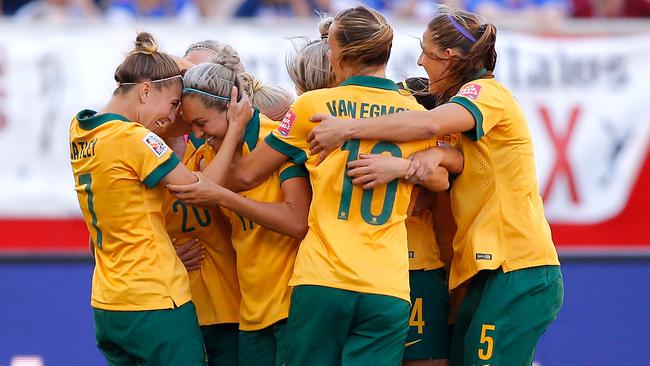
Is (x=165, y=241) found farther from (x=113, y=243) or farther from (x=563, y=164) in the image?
(x=563, y=164)

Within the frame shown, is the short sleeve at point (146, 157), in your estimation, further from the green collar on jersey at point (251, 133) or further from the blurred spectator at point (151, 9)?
the blurred spectator at point (151, 9)

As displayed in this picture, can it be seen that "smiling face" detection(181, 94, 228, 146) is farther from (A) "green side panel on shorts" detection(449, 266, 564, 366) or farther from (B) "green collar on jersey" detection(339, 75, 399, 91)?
(A) "green side panel on shorts" detection(449, 266, 564, 366)

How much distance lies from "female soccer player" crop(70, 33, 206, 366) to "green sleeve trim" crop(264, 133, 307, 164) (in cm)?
33

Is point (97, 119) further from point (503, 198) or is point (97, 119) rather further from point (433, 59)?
point (503, 198)

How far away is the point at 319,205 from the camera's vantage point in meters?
4.18

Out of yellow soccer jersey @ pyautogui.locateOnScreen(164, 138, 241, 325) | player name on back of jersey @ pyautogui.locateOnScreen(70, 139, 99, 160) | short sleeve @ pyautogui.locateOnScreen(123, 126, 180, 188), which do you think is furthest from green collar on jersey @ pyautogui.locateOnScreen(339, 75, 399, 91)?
player name on back of jersey @ pyautogui.locateOnScreen(70, 139, 99, 160)

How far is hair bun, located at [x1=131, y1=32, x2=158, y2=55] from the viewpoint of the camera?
4411 millimetres

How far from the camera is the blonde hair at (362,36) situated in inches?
164

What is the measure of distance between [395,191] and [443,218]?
2.01 ft

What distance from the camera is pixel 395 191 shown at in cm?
424


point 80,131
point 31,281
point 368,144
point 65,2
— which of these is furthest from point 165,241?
point 65,2

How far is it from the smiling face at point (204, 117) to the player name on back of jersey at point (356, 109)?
44 centimetres

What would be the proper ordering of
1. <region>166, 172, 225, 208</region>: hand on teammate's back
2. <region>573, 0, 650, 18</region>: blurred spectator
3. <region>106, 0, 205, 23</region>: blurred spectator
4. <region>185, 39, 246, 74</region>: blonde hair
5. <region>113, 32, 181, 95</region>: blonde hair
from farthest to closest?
<region>573, 0, 650, 18</region>: blurred spectator, <region>106, 0, 205, 23</region>: blurred spectator, <region>185, 39, 246, 74</region>: blonde hair, <region>113, 32, 181, 95</region>: blonde hair, <region>166, 172, 225, 208</region>: hand on teammate's back

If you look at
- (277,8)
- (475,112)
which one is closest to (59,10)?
(277,8)
